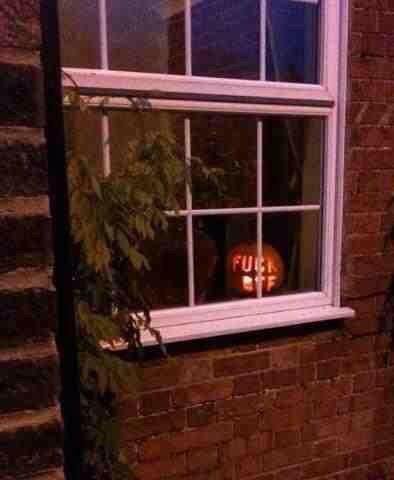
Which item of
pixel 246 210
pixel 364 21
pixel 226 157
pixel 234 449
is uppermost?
pixel 364 21

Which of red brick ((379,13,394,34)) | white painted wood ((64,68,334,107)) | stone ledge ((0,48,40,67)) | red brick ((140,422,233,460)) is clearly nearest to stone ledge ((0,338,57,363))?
stone ledge ((0,48,40,67))

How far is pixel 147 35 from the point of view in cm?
186

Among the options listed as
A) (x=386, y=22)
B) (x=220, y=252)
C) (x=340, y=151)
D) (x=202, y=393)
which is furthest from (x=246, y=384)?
(x=386, y=22)

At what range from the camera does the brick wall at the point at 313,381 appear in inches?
77.4

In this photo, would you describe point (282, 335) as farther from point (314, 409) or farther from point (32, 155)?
point (32, 155)

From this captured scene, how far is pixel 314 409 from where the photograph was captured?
2.26 meters

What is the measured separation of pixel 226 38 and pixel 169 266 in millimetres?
931

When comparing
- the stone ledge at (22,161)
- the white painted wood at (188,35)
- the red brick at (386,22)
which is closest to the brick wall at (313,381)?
the red brick at (386,22)

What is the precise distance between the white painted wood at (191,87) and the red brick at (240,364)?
1.03m

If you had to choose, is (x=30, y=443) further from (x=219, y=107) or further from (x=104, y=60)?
(x=219, y=107)

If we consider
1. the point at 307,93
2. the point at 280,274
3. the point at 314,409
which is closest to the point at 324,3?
the point at 307,93

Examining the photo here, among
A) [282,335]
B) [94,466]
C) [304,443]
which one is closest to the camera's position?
[94,466]

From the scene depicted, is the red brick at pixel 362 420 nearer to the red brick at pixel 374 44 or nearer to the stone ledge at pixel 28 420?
the red brick at pixel 374 44

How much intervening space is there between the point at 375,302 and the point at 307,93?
38.2 inches
